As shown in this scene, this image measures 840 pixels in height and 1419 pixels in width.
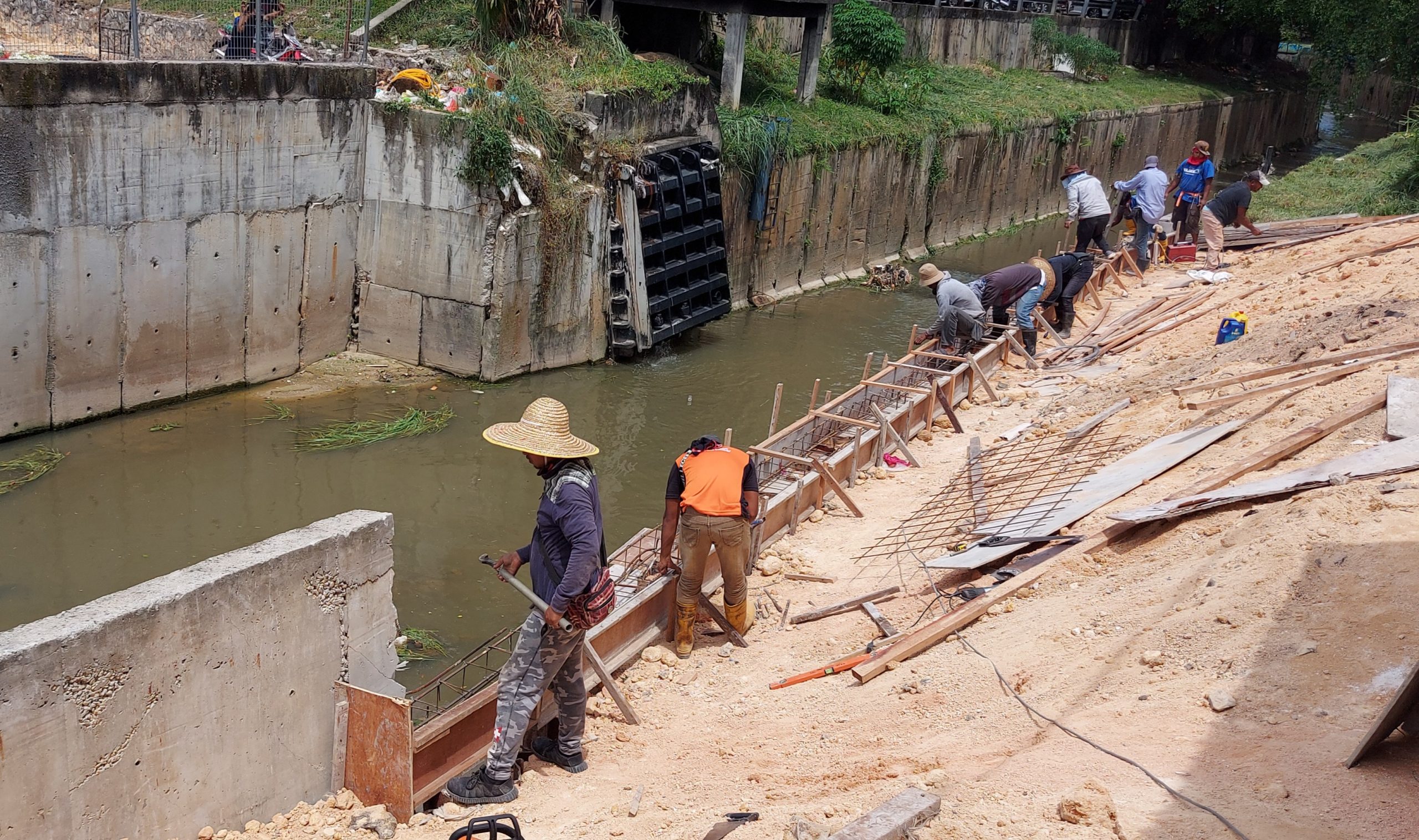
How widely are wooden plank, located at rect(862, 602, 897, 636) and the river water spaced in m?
2.75

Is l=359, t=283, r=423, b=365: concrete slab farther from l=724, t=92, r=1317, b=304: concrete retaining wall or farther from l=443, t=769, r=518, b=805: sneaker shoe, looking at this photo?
l=443, t=769, r=518, b=805: sneaker shoe

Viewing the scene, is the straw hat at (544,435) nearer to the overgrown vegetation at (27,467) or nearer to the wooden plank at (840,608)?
the wooden plank at (840,608)

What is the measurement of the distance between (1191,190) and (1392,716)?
14.1m

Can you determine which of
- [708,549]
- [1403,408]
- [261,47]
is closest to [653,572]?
[708,549]

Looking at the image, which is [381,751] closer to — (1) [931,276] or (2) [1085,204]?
(1) [931,276]

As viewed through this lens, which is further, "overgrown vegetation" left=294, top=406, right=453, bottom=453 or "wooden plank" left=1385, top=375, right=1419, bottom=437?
"overgrown vegetation" left=294, top=406, right=453, bottom=453

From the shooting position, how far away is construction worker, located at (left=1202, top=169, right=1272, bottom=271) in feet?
53.2

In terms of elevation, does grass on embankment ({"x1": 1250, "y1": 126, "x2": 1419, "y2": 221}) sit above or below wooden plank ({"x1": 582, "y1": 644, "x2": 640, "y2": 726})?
above

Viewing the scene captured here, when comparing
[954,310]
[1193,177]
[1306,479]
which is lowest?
[954,310]

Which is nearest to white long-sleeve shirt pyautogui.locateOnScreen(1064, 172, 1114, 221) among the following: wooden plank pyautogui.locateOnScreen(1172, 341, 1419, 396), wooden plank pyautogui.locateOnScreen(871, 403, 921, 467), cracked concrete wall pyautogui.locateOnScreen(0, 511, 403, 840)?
wooden plank pyautogui.locateOnScreen(1172, 341, 1419, 396)

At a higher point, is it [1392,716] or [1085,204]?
[1085,204]

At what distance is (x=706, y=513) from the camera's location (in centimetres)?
668

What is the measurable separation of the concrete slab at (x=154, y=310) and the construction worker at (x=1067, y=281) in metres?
9.09

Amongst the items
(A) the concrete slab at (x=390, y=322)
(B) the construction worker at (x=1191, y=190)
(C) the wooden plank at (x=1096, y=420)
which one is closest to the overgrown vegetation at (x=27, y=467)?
(A) the concrete slab at (x=390, y=322)
